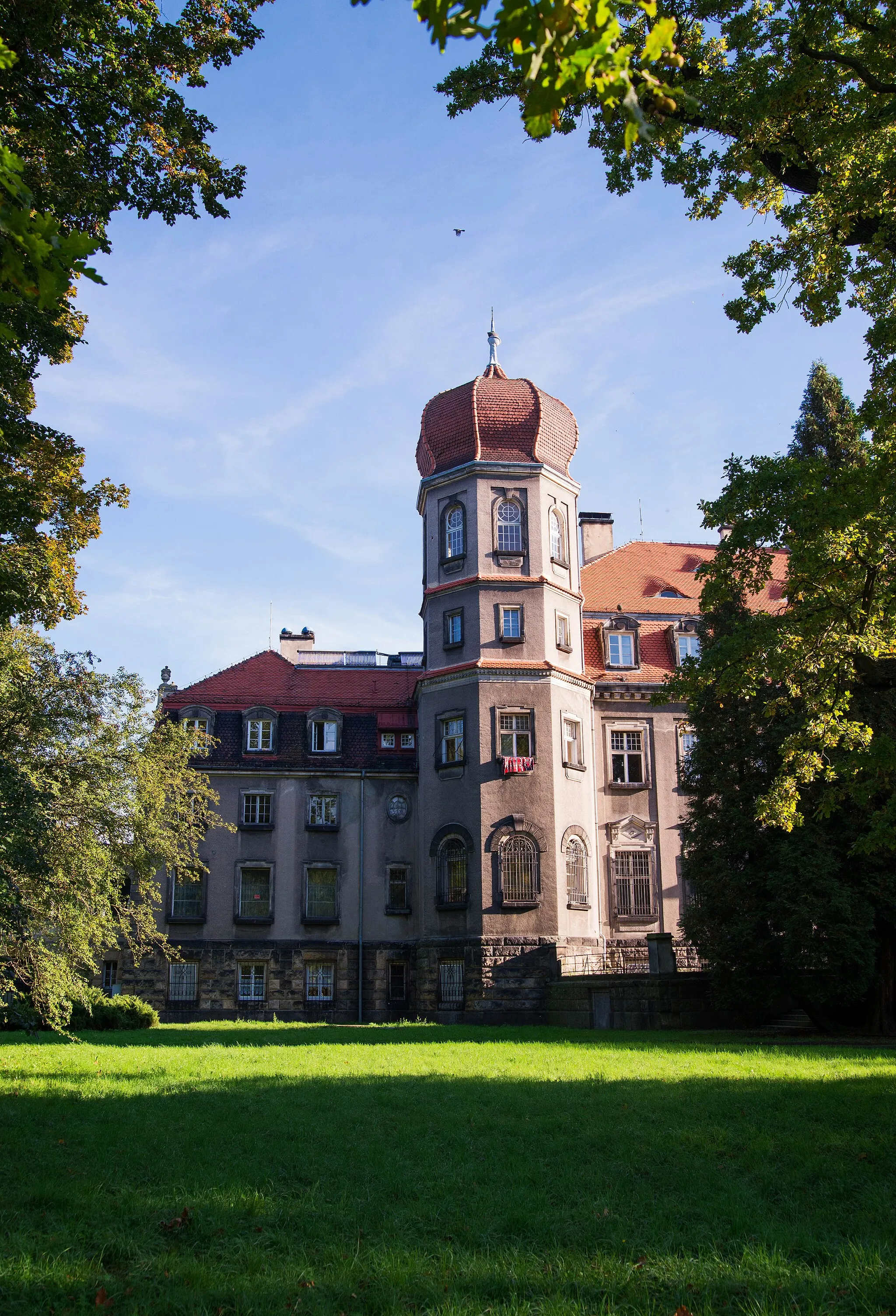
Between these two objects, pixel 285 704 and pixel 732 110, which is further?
pixel 285 704

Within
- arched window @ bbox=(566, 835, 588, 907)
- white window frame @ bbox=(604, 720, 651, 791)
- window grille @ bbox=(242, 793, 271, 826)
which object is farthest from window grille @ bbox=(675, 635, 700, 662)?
window grille @ bbox=(242, 793, 271, 826)

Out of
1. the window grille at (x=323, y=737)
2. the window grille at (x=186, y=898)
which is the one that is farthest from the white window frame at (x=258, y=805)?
the window grille at (x=186, y=898)

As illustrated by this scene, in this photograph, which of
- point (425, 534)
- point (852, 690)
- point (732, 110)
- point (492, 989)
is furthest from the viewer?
point (425, 534)

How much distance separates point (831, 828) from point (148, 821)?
15617mm

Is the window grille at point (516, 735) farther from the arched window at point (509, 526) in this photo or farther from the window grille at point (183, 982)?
the window grille at point (183, 982)

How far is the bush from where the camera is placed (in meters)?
28.7

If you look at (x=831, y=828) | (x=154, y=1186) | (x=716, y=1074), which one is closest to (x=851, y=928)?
(x=831, y=828)

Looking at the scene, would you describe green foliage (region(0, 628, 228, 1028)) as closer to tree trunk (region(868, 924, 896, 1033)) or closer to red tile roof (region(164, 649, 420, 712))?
red tile roof (region(164, 649, 420, 712))

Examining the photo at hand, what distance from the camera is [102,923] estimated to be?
18922 millimetres

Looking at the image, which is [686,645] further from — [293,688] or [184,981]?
[184,981]

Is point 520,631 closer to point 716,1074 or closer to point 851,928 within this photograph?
point 851,928

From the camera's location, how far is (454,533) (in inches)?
1489

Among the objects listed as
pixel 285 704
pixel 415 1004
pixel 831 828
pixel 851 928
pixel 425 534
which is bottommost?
pixel 415 1004

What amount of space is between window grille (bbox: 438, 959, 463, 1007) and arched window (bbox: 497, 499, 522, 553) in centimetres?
1366
